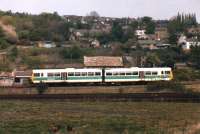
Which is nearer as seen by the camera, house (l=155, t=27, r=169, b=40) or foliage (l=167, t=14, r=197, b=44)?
foliage (l=167, t=14, r=197, b=44)

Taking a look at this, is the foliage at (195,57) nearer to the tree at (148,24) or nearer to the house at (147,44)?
the house at (147,44)

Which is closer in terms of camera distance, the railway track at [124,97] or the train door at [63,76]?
the railway track at [124,97]

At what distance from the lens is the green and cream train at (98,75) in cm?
4403

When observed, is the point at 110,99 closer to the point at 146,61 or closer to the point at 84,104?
the point at 84,104

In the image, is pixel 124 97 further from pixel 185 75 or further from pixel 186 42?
pixel 186 42

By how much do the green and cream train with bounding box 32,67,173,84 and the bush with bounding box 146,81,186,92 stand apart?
2996mm

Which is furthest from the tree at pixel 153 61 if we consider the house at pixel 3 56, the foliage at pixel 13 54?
the house at pixel 3 56

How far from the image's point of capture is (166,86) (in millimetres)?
40594

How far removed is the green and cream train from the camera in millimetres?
44031

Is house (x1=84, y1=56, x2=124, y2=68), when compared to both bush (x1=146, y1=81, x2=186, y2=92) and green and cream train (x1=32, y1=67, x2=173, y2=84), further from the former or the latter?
bush (x1=146, y1=81, x2=186, y2=92)

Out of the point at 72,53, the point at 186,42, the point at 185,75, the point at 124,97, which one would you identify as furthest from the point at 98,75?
the point at 186,42

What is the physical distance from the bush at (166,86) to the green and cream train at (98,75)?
118 inches

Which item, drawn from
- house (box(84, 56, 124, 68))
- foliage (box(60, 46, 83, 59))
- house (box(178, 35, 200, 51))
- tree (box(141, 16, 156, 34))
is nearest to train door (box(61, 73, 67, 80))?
house (box(84, 56, 124, 68))

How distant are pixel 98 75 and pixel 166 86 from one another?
21.1ft
